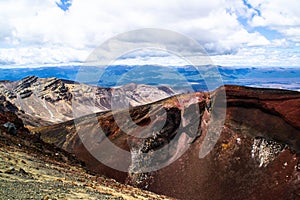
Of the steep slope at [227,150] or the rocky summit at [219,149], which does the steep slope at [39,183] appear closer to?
the rocky summit at [219,149]

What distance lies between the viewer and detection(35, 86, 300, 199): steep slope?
30.3 m

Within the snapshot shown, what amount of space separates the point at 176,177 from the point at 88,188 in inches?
616

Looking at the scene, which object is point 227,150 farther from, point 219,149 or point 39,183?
point 39,183

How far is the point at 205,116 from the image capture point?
37.6 m

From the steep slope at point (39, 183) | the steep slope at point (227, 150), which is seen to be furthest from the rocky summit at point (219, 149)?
the steep slope at point (39, 183)

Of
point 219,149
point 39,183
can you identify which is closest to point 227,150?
point 219,149

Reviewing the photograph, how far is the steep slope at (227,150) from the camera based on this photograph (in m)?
30.3

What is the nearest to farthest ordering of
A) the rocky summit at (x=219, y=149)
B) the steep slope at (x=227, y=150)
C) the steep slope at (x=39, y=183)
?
the steep slope at (x=39, y=183), the steep slope at (x=227, y=150), the rocky summit at (x=219, y=149)

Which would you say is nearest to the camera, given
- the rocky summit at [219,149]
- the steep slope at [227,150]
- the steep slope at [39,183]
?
the steep slope at [39,183]

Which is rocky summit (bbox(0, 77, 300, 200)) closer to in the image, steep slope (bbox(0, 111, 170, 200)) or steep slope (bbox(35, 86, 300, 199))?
steep slope (bbox(35, 86, 300, 199))

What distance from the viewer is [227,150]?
33.7 meters

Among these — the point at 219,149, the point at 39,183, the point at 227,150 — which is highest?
the point at 227,150

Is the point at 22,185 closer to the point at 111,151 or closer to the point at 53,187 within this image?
the point at 53,187

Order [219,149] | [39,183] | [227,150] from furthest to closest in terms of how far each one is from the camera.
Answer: [219,149] < [227,150] < [39,183]
